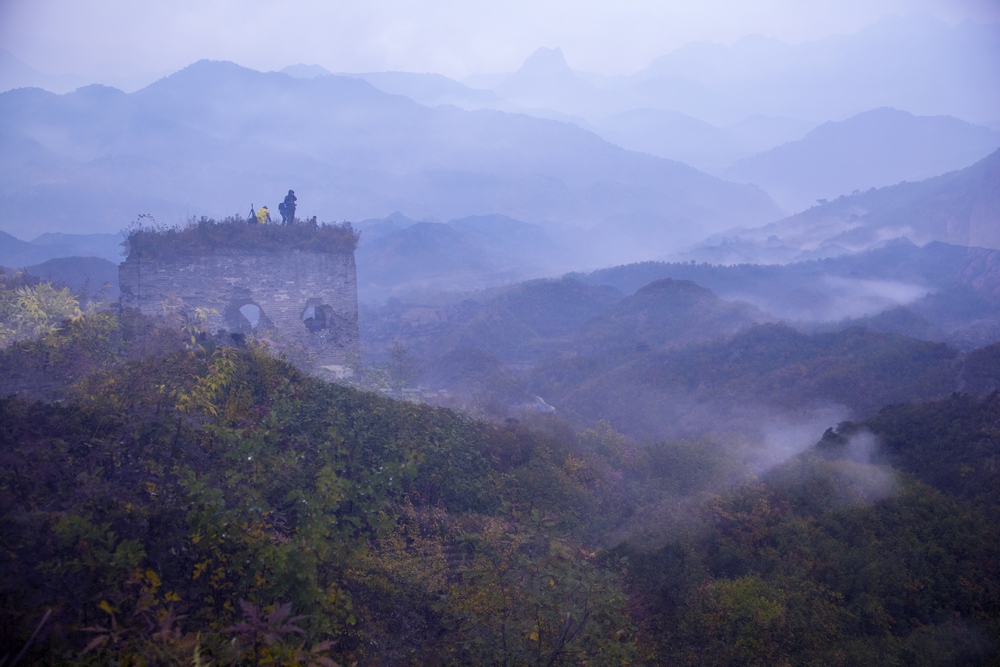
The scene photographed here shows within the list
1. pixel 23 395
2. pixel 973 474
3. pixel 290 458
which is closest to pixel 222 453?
pixel 290 458

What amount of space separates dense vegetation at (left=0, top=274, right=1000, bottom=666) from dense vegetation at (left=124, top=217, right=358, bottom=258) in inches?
181

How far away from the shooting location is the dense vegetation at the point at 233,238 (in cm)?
1408

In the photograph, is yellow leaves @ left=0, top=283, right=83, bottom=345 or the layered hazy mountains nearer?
yellow leaves @ left=0, top=283, right=83, bottom=345

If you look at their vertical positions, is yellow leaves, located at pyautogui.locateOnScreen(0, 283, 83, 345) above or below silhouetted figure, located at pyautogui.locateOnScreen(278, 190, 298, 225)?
below

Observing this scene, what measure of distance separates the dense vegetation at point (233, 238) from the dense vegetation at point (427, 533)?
15.1ft

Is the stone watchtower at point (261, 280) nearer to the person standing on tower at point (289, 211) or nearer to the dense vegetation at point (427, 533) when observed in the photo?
the person standing on tower at point (289, 211)

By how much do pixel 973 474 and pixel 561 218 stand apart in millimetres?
65702

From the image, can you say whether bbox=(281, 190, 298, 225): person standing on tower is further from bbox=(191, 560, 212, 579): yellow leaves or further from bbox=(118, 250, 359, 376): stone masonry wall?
bbox=(191, 560, 212, 579): yellow leaves

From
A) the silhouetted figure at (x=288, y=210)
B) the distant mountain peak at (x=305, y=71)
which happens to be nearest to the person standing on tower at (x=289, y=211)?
the silhouetted figure at (x=288, y=210)

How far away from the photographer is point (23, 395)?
7.71 metres

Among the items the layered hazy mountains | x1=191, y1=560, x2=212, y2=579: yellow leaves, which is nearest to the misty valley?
x1=191, y1=560, x2=212, y2=579: yellow leaves

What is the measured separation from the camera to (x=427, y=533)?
6.16 meters

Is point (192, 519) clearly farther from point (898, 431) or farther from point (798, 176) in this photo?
point (798, 176)

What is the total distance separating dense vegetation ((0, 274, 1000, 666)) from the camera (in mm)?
3385
